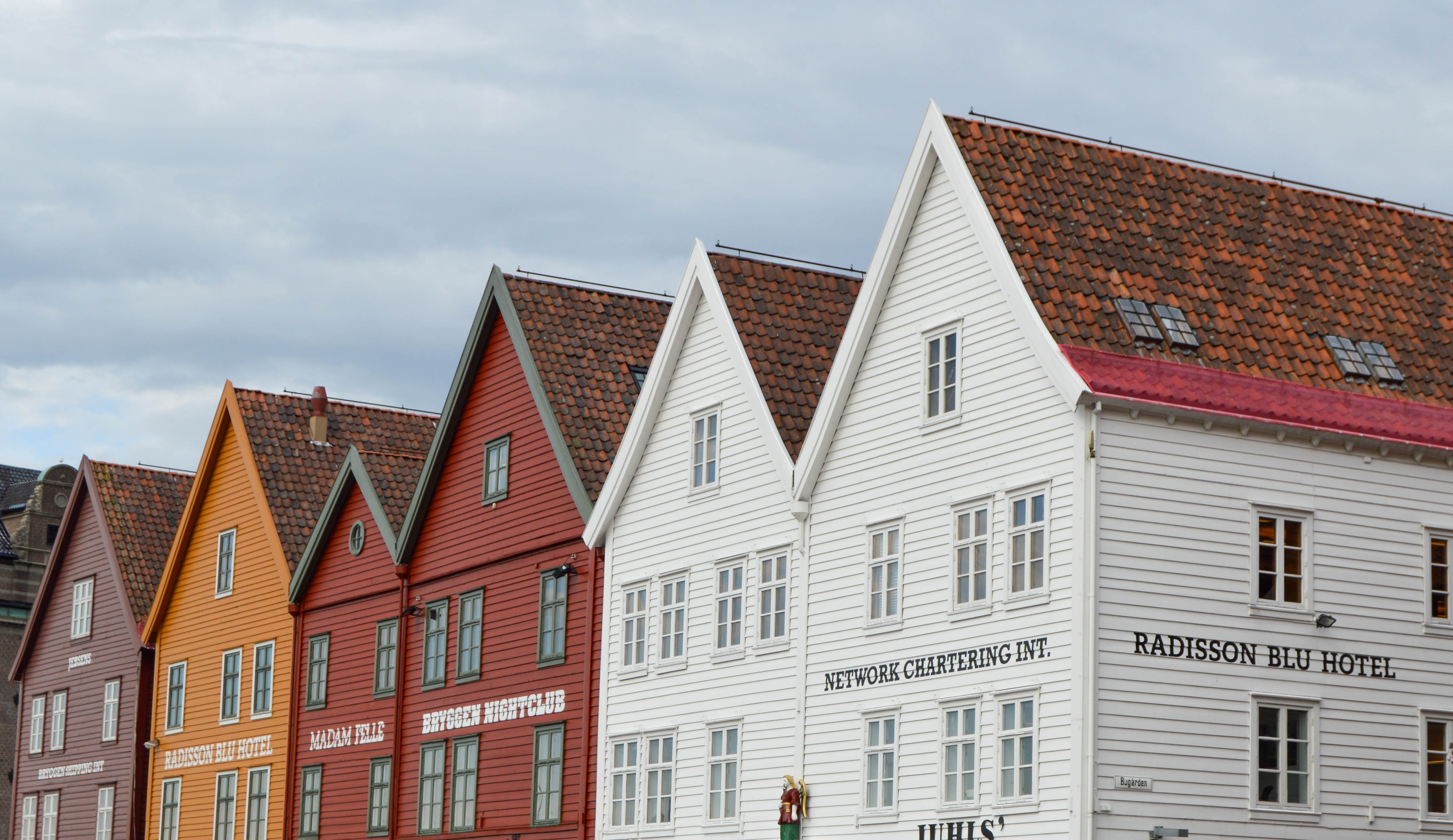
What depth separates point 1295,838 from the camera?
2700 centimetres

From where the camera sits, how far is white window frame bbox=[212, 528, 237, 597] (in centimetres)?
5450

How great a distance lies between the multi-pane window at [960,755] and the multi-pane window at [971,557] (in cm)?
159

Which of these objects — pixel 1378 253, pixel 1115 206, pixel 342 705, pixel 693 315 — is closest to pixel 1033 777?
pixel 1115 206

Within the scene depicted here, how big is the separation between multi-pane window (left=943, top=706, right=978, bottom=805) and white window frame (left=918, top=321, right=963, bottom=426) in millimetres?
4321

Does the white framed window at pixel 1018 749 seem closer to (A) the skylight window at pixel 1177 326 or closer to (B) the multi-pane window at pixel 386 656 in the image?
(A) the skylight window at pixel 1177 326

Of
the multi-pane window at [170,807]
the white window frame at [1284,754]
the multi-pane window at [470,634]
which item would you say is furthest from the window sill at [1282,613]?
the multi-pane window at [170,807]

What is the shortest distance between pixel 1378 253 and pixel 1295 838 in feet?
34.1

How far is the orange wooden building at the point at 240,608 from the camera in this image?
51562 millimetres

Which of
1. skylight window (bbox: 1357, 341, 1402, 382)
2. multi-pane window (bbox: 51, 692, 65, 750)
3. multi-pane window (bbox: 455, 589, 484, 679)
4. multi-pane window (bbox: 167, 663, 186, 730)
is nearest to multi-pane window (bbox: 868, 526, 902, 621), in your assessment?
skylight window (bbox: 1357, 341, 1402, 382)

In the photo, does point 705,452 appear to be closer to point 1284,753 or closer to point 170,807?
point 1284,753

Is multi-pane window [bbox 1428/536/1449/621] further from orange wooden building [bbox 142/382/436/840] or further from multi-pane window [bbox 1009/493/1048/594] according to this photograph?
orange wooden building [bbox 142/382/436/840]

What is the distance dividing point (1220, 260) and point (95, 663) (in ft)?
134

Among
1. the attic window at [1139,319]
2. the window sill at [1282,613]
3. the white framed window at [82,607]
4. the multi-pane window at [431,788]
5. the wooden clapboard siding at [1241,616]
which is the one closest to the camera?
the wooden clapboard siding at [1241,616]

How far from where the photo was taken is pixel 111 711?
59.3 metres
